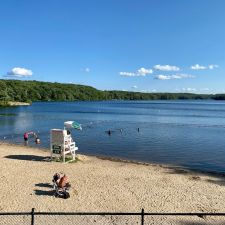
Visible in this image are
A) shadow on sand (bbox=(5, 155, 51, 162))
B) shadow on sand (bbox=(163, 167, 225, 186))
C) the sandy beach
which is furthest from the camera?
shadow on sand (bbox=(5, 155, 51, 162))

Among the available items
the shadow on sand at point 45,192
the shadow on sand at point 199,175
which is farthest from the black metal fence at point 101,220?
the shadow on sand at point 199,175

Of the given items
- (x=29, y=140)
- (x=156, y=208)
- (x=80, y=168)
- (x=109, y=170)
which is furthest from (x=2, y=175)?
(x=29, y=140)

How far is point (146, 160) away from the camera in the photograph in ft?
107

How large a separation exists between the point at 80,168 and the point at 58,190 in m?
7.16

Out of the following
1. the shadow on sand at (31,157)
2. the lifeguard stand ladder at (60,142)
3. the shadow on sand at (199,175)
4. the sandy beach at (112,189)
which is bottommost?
the shadow on sand at (199,175)

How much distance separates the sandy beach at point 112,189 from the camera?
666 inches

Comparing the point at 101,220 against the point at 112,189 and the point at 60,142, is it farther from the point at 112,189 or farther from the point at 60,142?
the point at 60,142

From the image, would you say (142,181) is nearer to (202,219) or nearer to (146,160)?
(202,219)

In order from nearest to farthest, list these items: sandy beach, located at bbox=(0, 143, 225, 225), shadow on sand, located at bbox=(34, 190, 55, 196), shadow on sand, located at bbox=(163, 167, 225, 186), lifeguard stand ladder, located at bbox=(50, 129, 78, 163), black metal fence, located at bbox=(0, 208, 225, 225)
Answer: black metal fence, located at bbox=(0, 208, 225, 225) < sandy beach, located at bbox=(0, 143, 225, 225) < shadow on sand, located at bbox=(34, 190, 55, 196) < shadow on sand, located at bbox=(163, 167, 225, 186) < lifeguard stand ladder, located at bbox=(50, 129, 78, 163)

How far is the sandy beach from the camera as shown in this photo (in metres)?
16.9

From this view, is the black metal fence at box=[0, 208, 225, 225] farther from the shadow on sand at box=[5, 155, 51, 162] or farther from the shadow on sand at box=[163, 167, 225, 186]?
the shadow on sand at box=[5, 155, 51, 162]

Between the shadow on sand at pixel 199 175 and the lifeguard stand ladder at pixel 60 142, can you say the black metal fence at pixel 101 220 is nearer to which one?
the shadow on sand at pixel 199 175

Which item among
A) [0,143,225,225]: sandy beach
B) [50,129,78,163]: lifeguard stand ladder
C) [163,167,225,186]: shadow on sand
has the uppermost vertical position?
[50,129,78,163]: lifeguard stand ladder

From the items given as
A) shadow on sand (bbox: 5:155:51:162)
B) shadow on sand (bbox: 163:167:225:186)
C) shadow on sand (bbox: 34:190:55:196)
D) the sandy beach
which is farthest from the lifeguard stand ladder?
shadow on sand (bbox: 163:167:225:186)
